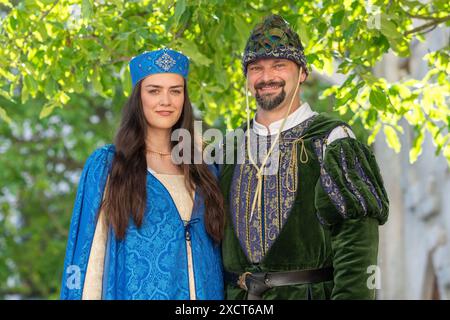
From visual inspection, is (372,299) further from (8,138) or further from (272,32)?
(8,138)

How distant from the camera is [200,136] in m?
4.80

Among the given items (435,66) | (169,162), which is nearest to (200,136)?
(169,162)

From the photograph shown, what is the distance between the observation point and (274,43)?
4504mm

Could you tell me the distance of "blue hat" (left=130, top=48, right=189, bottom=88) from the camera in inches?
180

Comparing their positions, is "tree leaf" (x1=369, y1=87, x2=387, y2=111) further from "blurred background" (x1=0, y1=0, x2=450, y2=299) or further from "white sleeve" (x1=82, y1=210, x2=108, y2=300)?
"white sleeve" (x1=82, y1=210, x2=108, y2=300)

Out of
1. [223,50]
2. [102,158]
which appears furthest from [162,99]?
[223,50]

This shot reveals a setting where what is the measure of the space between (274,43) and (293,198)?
76 centimetres

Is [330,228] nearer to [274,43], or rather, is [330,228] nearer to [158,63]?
[274,43]

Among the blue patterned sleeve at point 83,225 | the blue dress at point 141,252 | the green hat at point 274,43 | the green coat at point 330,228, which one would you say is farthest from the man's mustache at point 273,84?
the blue patterned sleeve at point 83,225

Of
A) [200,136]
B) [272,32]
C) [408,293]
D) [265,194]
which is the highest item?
[272,32]

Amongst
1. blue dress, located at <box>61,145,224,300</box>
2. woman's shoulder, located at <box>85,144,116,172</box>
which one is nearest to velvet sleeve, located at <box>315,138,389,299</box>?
blue dress, located at <box>61,145,224,300</box>

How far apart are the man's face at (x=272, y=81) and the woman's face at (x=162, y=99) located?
1.21 ft

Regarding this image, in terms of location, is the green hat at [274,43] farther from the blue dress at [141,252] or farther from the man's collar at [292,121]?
the blue dress at [141,252]

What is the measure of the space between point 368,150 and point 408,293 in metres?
9.82
